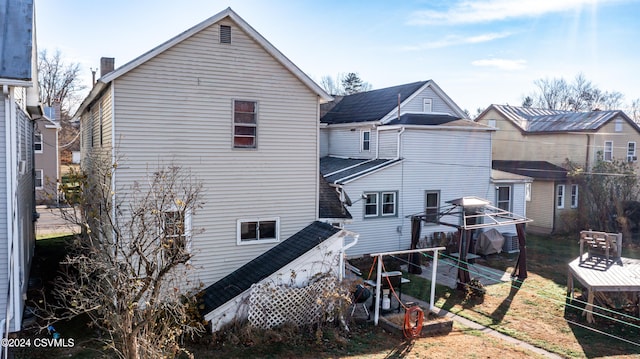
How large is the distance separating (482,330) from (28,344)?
427 inches

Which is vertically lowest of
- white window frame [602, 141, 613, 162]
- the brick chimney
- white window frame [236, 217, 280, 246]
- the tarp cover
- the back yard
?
the back yard

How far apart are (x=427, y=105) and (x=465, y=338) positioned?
1439 cm

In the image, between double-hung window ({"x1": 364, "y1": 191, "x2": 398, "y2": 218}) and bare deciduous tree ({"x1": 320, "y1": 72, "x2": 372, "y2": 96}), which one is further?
bare deciduous tree ({"x1": 320, "y1": 72, "x2": 372, "y2": 96})

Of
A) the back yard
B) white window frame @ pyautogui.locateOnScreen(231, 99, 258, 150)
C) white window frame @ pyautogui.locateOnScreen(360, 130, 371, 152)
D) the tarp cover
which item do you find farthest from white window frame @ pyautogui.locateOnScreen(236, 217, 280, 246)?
the tarp cover

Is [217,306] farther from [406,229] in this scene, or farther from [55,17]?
[55,17]

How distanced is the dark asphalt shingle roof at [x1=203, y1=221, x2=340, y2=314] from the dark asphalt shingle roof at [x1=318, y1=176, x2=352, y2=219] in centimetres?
185

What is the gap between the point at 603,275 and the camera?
14016 mm

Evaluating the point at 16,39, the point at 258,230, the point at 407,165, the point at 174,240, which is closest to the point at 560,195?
the point at 407,165

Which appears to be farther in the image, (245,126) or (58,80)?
(58,80)

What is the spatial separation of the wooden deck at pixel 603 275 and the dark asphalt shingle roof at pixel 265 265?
283 inches

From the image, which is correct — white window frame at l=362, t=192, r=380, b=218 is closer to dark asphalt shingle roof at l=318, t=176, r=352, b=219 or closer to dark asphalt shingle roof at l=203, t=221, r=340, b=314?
dark asphalt shingle roof at l=318, t=176, r=352, b=219

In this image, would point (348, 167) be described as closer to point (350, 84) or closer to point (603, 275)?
point (603, 275)

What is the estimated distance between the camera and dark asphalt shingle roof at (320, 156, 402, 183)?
2000 cm

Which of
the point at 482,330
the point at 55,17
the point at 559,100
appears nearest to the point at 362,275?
the point at 482,330
